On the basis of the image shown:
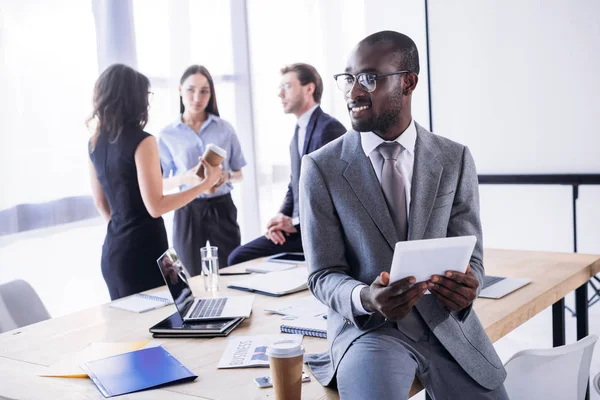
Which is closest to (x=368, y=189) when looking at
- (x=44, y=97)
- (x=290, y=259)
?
(x=290, y=259)

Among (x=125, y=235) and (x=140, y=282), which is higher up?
(x=125, y=235)

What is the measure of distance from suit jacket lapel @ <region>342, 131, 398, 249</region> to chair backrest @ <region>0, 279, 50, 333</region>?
4.69 feet

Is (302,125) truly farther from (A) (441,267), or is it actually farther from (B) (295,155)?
(A) (441,267)

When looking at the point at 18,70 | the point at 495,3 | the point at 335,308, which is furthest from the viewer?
the point at 495,3

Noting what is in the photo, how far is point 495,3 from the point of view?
179 inches

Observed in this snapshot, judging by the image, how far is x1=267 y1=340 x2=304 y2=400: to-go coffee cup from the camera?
1.37 metres

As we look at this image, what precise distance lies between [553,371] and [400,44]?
0.94 metres

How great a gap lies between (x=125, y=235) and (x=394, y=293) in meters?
1.79

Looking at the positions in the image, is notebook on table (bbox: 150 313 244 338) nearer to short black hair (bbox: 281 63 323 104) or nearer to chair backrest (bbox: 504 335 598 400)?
chair backrest (bbox: 504 335 598 400)

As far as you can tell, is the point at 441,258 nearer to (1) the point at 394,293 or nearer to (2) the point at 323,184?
(1) the point at 394,293

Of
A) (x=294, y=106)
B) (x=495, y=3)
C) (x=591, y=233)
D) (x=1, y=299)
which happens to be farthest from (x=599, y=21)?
(x=1, y=299)

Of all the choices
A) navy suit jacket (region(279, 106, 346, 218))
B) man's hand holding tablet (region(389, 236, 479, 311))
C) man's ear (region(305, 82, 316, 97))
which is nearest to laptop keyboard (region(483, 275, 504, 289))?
man's hand holding tablet (region(389, 236, 479, 311))

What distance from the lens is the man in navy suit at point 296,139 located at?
366 cm

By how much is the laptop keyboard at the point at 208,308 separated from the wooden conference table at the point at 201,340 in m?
0.10
